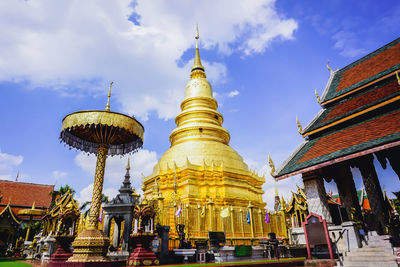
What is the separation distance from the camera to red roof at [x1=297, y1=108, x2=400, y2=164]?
7.24 meters

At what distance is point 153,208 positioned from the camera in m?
9.69

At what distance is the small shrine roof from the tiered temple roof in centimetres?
2587

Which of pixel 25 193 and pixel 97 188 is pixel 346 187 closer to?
pixel 97 188

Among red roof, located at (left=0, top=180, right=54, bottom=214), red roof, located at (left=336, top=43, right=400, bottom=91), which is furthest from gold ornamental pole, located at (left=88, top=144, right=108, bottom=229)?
red roof, located at (left=0, top=180, right=54, bottom=214)

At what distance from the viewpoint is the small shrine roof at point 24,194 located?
25.6m

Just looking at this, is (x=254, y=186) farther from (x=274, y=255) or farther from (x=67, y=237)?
(x=67, y=237)

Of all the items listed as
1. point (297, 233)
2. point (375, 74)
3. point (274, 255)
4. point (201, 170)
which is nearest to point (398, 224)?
point (297, 233)

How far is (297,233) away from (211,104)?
57.4ft

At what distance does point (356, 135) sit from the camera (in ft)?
26.0

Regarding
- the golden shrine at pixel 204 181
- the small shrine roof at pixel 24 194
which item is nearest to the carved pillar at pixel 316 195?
the golden shrine at pixel 204 181

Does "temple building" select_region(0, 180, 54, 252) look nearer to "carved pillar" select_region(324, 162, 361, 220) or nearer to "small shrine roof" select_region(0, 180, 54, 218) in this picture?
"small shrine roof" select_region(0, 180, 54, 218)

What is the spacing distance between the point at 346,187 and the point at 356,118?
2.57 meters

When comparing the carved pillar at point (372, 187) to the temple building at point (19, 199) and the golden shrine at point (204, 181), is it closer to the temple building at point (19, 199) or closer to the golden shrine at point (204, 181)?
the golden shrine at point (204, 181)

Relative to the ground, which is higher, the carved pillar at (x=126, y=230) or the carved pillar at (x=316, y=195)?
the carved pillar at (x=316, y=195)
